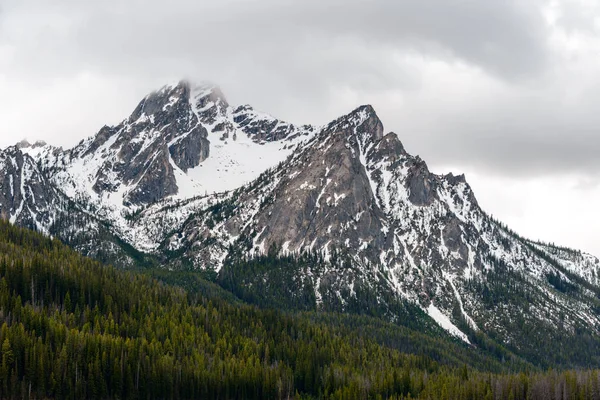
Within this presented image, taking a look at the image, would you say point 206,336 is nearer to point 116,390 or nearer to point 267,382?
point 267,382

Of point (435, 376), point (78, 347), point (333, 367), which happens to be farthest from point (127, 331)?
point (435, 376)

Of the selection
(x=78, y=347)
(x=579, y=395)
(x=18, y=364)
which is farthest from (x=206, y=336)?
(x=579, y=395)

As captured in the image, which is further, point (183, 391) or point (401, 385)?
point (401, 385)

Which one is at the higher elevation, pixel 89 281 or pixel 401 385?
pixel 89 281

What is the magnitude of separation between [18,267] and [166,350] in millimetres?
52776

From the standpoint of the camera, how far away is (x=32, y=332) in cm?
15000

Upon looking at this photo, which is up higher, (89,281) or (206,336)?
(89,281)

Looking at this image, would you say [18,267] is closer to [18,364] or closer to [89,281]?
[89,281]

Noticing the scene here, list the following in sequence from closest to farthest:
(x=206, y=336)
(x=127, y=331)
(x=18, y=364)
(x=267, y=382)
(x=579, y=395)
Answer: (x=18, y=364) → (x=579, y=395) → (x=267, y=382) → (x=127, y=331) → (x=206, y=336)

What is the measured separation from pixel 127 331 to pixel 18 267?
38.6m

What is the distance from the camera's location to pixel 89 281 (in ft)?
648

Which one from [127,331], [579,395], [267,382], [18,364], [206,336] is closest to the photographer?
[18,364]

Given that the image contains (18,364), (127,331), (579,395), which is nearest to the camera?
(18,364)

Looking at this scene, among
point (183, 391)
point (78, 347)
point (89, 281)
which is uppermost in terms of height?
point (89, 281)
